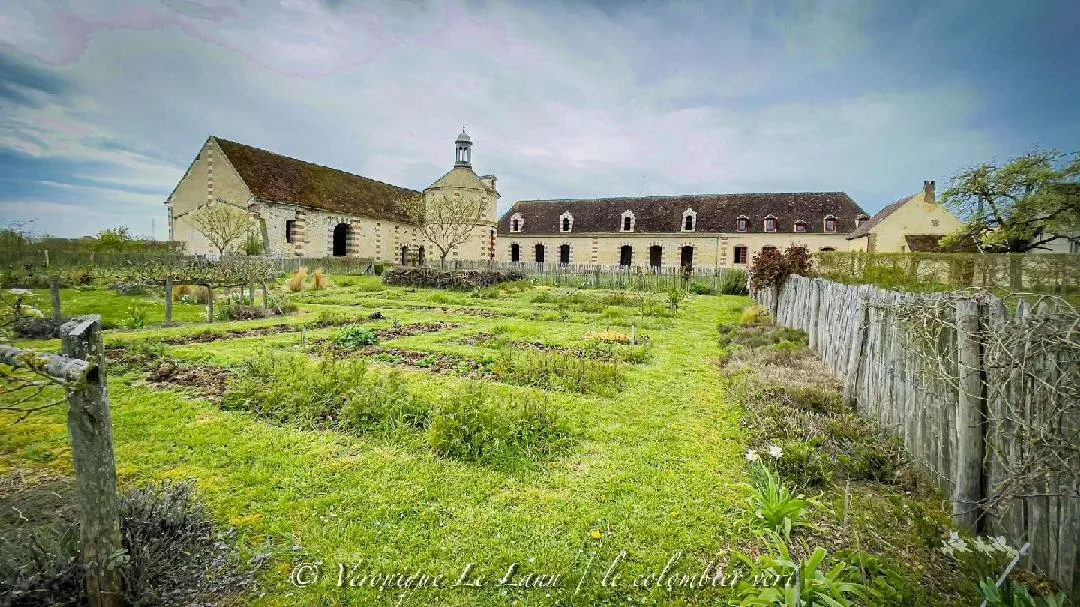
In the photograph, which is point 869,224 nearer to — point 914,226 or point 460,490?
point 914,226

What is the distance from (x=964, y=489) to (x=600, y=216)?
3999 cm

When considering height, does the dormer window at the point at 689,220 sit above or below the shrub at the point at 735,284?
above

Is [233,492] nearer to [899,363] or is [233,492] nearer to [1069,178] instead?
[899,363]

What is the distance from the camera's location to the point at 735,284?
24281mm

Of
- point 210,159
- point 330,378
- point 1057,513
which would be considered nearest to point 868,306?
point 1057,513

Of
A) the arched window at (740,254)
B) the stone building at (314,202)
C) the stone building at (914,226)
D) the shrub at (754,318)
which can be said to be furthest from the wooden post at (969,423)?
the arched window at (740,254)

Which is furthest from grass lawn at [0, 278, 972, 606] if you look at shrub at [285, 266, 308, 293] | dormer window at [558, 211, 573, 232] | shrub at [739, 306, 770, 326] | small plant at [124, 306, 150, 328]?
dormer window at [558, 211, 573, 232]

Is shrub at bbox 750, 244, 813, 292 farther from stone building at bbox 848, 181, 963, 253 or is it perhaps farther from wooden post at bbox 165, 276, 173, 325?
stone building at bbox 848, 181, 963, 253

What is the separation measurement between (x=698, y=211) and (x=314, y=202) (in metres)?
29.0

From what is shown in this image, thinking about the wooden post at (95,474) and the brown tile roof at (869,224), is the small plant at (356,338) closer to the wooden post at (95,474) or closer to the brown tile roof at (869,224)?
the wooden post at (95,474)

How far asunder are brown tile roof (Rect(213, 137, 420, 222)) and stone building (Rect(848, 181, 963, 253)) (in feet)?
111

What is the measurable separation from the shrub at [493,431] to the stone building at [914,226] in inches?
1283

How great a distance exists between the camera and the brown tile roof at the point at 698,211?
36.4 metres

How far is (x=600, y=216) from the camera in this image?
42281 millimetres
